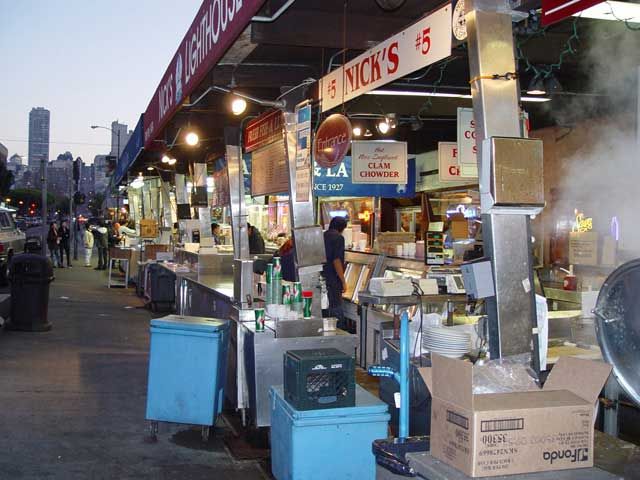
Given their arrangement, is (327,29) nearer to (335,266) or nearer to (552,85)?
(552,85)

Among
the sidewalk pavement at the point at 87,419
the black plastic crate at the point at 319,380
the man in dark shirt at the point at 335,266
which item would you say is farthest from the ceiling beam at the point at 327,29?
the sidewalk pavement at the point at 87,419

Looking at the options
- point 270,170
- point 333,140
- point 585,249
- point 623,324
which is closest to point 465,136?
point 333,140

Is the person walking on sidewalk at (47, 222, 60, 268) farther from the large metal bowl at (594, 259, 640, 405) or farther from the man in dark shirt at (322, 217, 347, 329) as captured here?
the large metal bowl at (594, 259, 640, 405)

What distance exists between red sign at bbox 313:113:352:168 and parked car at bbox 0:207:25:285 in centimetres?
1393

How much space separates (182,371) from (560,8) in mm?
4718

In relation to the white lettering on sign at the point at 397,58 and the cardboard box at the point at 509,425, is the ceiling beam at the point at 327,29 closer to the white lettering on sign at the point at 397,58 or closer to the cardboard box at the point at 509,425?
the white lettering on sign at the point at 397,58

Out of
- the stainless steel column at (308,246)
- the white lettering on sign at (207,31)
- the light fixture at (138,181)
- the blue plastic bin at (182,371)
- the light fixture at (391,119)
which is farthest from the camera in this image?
the light fixture at (138,181)

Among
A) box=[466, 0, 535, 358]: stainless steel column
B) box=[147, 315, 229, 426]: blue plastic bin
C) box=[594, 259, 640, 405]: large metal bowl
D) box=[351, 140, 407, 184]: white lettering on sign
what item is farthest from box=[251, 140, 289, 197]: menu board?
box=[594, 259, 640, 405]: large metal bowl

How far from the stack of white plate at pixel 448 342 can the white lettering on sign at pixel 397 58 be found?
207 cm

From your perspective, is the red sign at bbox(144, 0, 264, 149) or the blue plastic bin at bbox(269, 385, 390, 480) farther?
the red sign at bbox(144, 0, 264, 149)

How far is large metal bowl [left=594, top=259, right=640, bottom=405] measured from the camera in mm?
3559

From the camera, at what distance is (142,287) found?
754 inches

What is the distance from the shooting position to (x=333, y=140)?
748cm

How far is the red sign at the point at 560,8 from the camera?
11.4 feet
